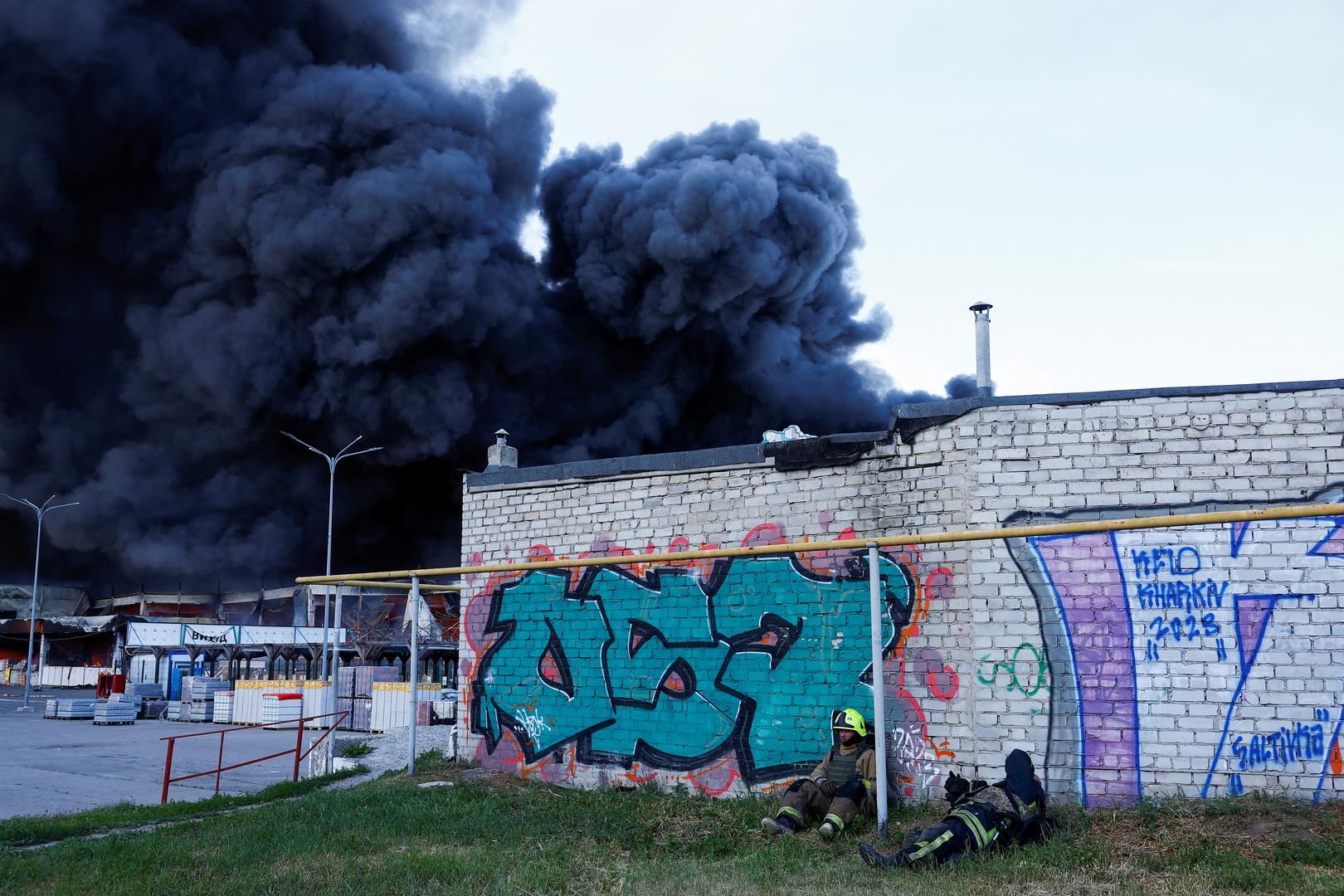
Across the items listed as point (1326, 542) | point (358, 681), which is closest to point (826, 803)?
point (1326, 542)

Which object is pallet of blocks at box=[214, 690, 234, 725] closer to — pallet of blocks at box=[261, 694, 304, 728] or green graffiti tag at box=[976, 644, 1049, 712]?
pallet of blocks at box=[261, 694, 304, 728]

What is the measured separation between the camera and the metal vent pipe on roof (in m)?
10.2

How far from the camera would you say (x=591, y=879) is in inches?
241

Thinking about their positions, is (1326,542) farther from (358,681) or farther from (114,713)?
(114,713)

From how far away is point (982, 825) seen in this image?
20.3ft

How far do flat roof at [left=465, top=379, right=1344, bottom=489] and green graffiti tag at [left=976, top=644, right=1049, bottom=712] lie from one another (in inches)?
75.2

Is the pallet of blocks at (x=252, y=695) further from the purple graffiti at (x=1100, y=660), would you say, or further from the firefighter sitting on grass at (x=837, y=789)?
the purple graffiti at (x=1100, y=660)

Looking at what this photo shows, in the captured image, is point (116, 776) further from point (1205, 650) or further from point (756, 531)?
point (1205, 650)

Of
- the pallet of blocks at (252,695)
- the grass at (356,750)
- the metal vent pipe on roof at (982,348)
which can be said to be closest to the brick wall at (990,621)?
the metal vent pipe on roof at (982,348)

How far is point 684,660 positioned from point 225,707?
21.6 m

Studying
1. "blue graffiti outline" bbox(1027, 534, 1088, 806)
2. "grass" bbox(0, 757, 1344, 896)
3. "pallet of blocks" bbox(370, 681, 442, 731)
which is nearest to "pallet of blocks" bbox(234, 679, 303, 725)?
"pallet of blocks" bbox(370, 681, 442, 731)

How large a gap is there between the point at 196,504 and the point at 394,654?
14.6 metres

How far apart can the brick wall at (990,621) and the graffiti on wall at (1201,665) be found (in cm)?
1

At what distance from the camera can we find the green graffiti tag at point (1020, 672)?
24.6 ft
